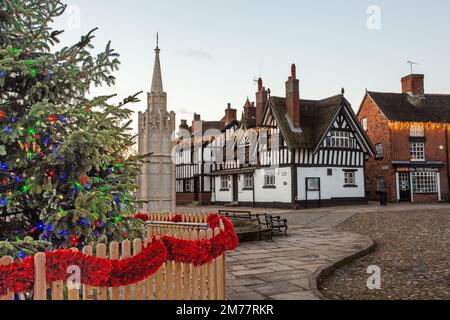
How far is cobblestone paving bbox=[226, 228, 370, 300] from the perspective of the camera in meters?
6.73

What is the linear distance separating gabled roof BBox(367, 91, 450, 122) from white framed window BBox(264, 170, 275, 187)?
12.1 m

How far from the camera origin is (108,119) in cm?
514

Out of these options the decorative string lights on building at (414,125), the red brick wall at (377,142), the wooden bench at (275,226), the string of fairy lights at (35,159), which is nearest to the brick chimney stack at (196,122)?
the red brick wall at (377,142)

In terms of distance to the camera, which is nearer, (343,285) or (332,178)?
(343,285)

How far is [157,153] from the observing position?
13.2 metres

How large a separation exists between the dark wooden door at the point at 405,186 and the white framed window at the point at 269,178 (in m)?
11.9

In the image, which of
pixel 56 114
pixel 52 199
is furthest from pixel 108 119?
pixel 52 199

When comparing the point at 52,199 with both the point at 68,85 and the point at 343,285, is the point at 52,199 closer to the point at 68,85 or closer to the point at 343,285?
the point at 68,85

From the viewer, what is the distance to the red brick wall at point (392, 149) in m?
34.9

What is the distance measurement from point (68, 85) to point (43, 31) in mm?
926

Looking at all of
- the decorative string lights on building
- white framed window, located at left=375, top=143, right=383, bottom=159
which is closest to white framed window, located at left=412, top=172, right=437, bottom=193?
white framed window, located at left=375, top=143, right=383, bottom=159

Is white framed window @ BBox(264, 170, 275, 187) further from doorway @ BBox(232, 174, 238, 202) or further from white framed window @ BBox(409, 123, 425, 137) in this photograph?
white framed window @ BBox(409, 123, 425, 137)

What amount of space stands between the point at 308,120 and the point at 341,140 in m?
3.13

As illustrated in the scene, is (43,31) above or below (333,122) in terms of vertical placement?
below
